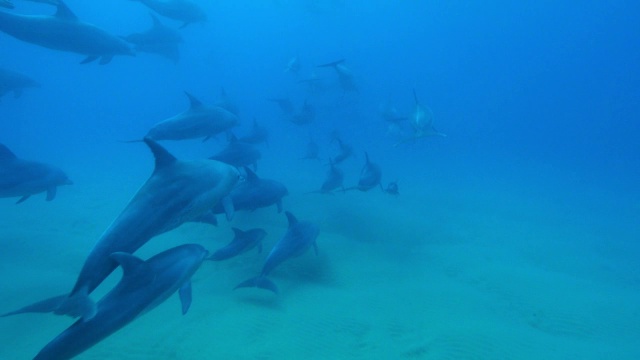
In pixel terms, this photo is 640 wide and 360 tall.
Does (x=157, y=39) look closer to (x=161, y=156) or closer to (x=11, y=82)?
(x=11, y=82)

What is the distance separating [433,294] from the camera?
612cm

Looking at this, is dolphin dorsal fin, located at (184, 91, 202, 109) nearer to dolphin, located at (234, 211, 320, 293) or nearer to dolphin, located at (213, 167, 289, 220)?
dolphin, located at (213, 167, 289, 220)

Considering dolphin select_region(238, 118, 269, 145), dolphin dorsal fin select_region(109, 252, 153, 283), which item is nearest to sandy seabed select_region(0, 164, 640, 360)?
dolphin select_region(238, 118, 269, 145)

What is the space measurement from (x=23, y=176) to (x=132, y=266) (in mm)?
4576

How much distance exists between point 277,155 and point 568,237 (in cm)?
1504

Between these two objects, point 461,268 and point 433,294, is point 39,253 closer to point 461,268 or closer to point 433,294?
point 433,294

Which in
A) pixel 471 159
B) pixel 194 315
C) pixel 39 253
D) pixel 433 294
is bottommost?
pixel 39 253

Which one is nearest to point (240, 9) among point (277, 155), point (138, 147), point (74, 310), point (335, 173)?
point (138, 147)

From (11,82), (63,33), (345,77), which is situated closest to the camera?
(63,33)

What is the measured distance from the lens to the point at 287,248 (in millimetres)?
5863

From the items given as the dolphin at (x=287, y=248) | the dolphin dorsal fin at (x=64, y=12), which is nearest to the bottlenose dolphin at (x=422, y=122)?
the dolphin at (x=287, y=248)

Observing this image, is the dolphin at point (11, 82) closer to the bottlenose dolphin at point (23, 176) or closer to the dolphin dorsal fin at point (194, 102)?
the bottlenose dolphin at point (23, 176)

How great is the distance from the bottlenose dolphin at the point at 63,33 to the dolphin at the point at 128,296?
407 centimetres

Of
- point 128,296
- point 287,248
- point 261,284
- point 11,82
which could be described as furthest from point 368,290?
point 11,82
